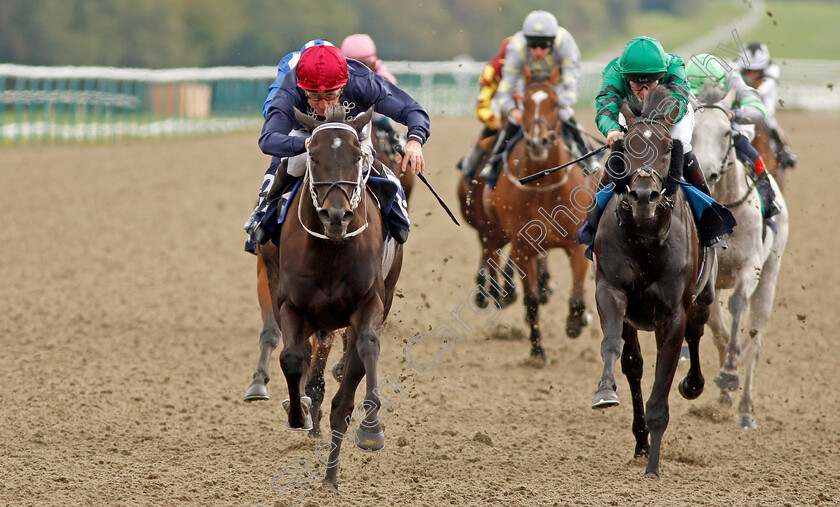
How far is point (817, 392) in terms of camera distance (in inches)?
302

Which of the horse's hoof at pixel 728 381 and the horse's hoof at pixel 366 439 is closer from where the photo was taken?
the horse's hoof at pixel 366 439

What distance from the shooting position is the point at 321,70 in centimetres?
519

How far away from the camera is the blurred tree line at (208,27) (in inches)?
1289

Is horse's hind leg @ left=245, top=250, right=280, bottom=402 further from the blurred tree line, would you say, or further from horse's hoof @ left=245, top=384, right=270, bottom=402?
the blurred tree line

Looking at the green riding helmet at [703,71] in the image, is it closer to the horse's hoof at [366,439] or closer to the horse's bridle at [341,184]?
the horse's bridle at [341,184]

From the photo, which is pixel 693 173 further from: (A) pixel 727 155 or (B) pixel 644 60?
(A) pixel 727 155

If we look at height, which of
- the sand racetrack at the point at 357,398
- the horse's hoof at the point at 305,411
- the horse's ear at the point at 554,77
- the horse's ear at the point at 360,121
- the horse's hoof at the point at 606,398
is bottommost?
the sand racetrack at the point at 357,398

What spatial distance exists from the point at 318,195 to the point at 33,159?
49.7ft

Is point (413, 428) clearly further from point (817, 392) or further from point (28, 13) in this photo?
point (28, 13)

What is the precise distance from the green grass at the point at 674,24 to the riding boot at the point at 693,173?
43.8 meters

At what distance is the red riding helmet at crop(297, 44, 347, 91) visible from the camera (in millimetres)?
5191

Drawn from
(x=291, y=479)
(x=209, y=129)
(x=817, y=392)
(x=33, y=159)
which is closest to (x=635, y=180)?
(x=291, y=479)

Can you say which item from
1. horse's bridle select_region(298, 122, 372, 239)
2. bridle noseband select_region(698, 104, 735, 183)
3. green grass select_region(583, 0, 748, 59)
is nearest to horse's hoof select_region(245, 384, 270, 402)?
horse's bridle select_region(298, 122, 372, 239)

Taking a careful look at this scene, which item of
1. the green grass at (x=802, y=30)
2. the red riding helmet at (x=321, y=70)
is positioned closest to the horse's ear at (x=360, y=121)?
the red riding helmet at (x=321, y=70)
